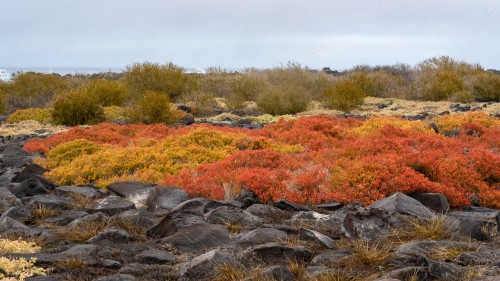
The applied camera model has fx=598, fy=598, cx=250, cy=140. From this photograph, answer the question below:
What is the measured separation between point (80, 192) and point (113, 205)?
132 centimetres

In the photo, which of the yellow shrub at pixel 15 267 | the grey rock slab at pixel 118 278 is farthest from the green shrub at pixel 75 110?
the grey rock slab at pixel 118 278

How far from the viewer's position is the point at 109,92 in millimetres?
26141

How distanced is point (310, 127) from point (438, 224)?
24.9 ft

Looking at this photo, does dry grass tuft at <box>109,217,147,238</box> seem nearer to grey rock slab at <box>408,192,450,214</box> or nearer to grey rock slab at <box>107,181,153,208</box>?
grey rock slab at <box>107,181,153,208</box>

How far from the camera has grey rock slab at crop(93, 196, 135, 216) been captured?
7.85 metres

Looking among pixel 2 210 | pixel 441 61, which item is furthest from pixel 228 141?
pixel 441 61

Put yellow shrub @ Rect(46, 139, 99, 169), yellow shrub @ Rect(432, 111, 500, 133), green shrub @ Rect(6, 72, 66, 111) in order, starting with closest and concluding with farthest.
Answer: yellow shrub @ Rect(46, 139, 99, 169)
yellow shrub @ Rect(432, 111, 500, 133)
green shrub @ Rect(6, 72, 66, 111)

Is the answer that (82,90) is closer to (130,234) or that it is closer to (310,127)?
(310,127)

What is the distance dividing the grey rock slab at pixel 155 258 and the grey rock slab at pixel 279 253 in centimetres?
75

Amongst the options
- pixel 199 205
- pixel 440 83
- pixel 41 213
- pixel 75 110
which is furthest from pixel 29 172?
pixel 440 83

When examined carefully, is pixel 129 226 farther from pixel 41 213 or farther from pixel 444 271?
pixel 444 271

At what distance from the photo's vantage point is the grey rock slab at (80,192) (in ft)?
29.8

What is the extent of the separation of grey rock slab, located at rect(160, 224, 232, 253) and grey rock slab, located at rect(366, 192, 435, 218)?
1.97m

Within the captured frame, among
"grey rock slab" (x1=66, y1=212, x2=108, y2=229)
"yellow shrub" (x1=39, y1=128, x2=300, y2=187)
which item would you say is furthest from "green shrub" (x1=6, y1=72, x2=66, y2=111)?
"grey rock slab" (x1=66, y1=212, x2=108, y2=229)
